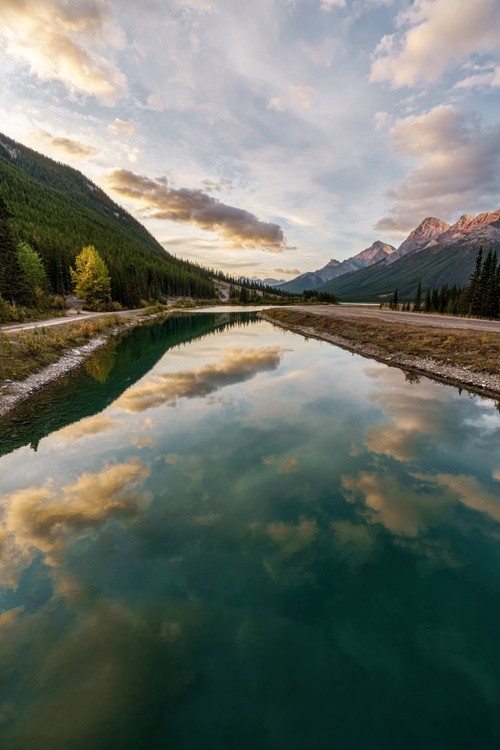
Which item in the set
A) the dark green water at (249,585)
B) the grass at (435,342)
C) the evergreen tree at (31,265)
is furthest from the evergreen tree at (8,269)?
the grass at (435,342)

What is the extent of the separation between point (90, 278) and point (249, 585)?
10271 centimetres

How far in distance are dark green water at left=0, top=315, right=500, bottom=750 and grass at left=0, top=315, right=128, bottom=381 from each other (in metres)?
9.31

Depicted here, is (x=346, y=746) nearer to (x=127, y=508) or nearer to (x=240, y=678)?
(x=240, y=678)

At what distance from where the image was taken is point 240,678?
22.1ft

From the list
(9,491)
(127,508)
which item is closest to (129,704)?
(127,508)

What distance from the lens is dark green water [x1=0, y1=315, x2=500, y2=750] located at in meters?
6.13

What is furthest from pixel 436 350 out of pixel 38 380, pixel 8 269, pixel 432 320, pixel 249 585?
pixel 8 269

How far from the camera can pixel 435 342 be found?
39.2 m

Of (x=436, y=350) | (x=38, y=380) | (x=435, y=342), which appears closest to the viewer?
(x=38, y=380)

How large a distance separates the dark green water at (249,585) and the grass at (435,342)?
1377 cm

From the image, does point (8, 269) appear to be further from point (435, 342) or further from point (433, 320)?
point (433, 320)

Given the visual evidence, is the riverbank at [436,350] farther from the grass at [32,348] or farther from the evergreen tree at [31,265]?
the evergreen tree at [31,265]

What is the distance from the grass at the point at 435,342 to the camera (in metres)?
31.8

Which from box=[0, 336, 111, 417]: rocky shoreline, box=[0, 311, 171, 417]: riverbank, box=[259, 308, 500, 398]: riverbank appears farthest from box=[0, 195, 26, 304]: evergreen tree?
box=[259, 308, 500, 398]: riverbank
